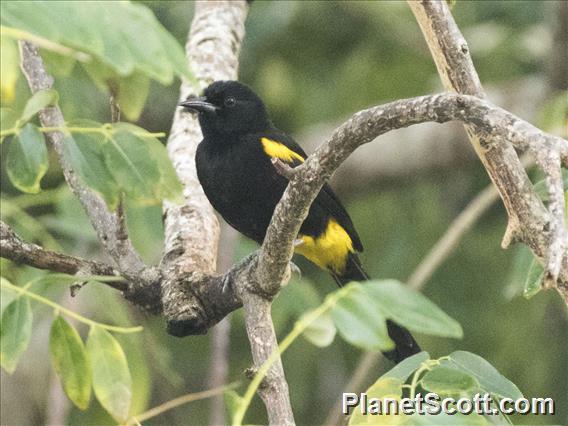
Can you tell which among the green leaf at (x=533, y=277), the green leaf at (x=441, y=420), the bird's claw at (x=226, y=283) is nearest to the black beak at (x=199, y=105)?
the bird's claw at (x=226, y=283)

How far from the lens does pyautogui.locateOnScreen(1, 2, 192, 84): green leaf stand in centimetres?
164

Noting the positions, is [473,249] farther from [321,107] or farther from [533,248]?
[533,248]

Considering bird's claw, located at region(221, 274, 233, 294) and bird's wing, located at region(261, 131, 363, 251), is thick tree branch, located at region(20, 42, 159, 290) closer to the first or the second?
bird's claw, located at region(221, 274, 233, 294)

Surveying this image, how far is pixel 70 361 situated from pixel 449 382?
0.65 m

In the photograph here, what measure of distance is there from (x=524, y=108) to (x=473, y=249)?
74 cm

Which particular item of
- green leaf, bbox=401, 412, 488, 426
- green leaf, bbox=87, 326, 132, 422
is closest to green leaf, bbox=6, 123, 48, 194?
green leaf, bbox=87, 326, 132, 422

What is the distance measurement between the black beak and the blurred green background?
48 cm

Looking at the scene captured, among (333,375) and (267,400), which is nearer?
(267,400)

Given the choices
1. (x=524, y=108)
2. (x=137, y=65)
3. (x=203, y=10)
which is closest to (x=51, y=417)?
(x=203, y=10)

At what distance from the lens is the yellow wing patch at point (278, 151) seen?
392 centimetres

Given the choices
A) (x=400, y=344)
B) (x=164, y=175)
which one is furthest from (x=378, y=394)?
(x=400, y=344)

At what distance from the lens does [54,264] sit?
2.74m

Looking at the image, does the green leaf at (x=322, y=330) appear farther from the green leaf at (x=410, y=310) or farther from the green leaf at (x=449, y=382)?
the green leaf at (x=449, y=382)

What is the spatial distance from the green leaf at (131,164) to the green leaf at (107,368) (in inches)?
10.2
